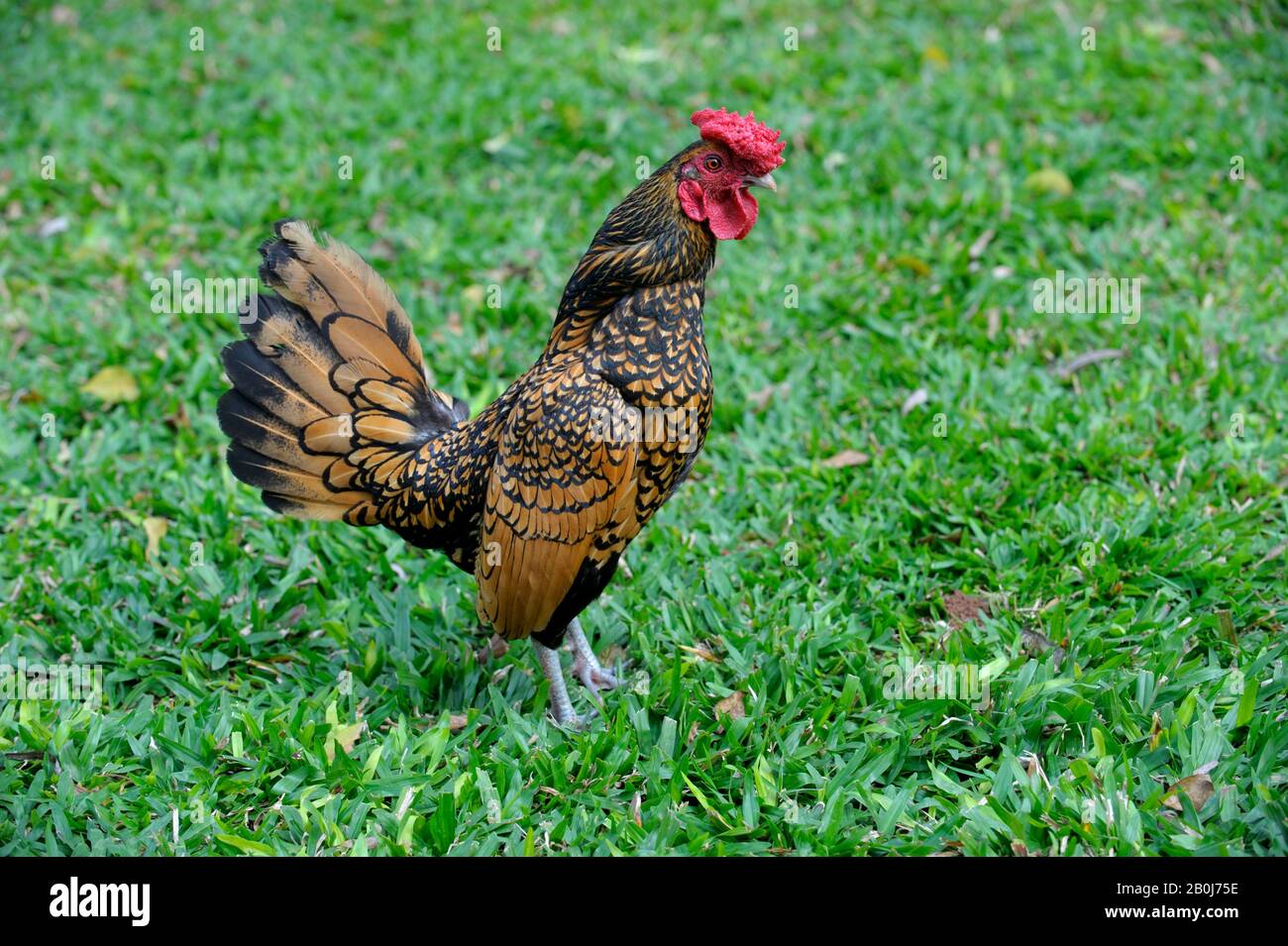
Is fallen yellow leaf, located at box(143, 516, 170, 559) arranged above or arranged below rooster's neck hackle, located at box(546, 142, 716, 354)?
below

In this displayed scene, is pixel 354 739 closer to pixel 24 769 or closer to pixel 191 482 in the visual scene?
pixel 24 769

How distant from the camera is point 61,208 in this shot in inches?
242

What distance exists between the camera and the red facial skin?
297 cm

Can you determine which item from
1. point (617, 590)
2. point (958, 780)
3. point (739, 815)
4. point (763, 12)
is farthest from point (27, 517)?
point (763, 12)

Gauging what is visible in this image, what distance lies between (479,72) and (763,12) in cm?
207

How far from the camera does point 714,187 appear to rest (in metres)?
2.99

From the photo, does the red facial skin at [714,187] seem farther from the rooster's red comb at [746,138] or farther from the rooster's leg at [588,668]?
the rooster's leg at [588,668]

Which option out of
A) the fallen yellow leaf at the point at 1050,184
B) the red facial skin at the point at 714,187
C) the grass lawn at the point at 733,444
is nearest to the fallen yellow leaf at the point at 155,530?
the grass lawn at the point at 733,444

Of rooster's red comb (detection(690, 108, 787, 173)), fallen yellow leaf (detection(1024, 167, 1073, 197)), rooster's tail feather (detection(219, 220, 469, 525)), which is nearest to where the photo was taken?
rooster's red comb (detection(690, 108, 787, 173))

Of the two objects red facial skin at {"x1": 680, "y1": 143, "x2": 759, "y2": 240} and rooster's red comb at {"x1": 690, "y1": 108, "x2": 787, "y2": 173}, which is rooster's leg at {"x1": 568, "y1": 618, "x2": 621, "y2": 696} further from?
rooster's red comb at {"x1": 690, "y1": 108, "x2": 787, "y2": 173}

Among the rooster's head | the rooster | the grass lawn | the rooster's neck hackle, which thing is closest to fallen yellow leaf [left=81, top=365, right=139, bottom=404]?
the grass lawn

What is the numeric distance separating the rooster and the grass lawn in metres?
0.54

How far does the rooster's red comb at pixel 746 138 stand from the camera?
2895 mm

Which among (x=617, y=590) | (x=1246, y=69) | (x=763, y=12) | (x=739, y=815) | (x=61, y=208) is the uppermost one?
(x=763, y=12)
